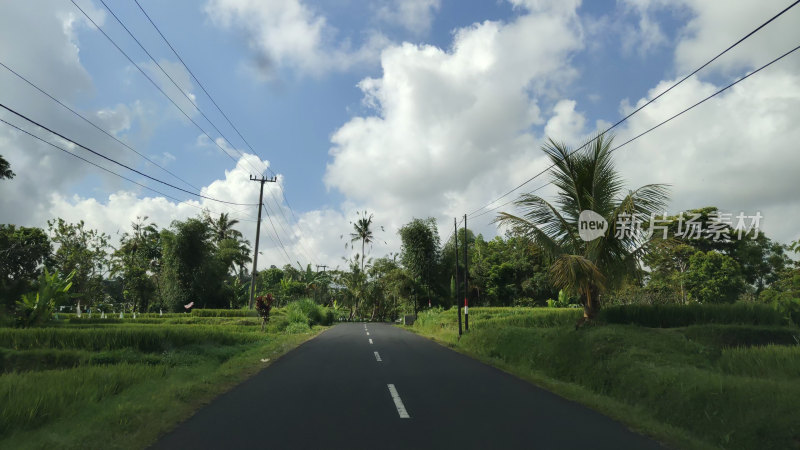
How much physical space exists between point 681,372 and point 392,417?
4.97m

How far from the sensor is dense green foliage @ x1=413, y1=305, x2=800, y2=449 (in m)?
5.33

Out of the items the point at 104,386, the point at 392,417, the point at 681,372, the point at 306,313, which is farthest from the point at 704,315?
the point at 306,313

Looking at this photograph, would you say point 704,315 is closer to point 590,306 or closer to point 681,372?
point 590,306

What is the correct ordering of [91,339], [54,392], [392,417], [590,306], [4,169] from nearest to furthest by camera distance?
[392,417], [54,392], [590,306], [91,339], [4,169]

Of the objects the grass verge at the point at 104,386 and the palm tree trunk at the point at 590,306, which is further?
the palm tree trunk at the point at 590,306

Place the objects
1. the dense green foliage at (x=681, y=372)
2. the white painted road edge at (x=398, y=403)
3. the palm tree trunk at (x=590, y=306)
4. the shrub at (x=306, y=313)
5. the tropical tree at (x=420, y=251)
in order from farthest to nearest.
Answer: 1. the tropical tree at (x=420, y=251)
2. the shrub at (x=306, y=313)
3. the palm tree trunk at (x=590, y=306)
4. the white painted road edge at (x=398, y=403)
5. the dense green foliage at (x=681, y=372)

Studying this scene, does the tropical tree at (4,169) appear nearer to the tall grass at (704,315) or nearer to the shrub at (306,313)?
the shrub at (306,313)

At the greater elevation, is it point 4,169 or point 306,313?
point 4,169

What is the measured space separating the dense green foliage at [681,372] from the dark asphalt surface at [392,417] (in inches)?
37.3

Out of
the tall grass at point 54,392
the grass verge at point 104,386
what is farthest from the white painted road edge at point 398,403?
the tall grass at point 54,392

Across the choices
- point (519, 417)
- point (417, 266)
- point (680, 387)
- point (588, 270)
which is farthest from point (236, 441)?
point (417, 266)

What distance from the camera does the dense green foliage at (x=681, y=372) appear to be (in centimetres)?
533

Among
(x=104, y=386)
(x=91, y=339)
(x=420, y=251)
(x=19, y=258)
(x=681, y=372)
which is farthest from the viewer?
(x=420, y=251)

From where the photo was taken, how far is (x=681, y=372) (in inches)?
283
